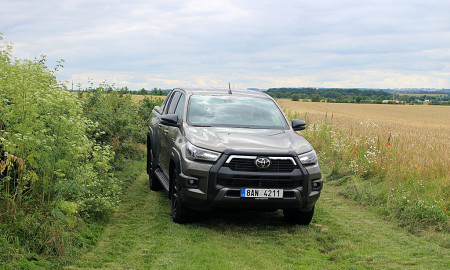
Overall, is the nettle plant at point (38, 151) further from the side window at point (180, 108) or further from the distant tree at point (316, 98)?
the distant tree at point (316, 98)

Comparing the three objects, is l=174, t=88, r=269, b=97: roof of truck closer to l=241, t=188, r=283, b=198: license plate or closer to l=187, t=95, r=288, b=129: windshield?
l=187, t=95, r=288, b=129: windshield

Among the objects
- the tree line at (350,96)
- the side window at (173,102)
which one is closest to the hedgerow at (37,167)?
the side window at (173,102)

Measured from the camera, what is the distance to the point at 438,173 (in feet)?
27.3

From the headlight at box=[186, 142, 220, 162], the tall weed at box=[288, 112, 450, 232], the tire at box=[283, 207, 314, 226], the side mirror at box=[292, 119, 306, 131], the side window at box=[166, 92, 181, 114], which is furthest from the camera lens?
the side window at box=[166, 92, 181, 114]

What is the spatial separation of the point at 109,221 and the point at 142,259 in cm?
176

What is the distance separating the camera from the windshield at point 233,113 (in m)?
7.41

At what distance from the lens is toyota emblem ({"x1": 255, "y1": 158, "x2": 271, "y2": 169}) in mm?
A: 6125

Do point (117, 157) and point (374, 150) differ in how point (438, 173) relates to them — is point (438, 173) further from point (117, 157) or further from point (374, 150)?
point (117, 157)

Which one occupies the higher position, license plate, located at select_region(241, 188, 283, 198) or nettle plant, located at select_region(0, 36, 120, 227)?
nettle plant, located at select_region(0, 36, 120, 227)

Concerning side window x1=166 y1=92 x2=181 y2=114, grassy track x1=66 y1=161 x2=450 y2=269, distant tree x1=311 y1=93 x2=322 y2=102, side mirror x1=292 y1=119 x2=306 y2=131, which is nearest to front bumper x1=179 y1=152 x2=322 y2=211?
grassy track x1=66 y1=161 x2=450 y2=269

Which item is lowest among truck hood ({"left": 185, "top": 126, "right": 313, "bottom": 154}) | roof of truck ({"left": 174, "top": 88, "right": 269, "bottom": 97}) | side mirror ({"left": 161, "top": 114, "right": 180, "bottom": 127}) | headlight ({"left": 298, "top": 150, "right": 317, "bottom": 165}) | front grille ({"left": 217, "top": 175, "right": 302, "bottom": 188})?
front grille ({"left": 217, "top": 175, "right": 302, "bottom": 188})

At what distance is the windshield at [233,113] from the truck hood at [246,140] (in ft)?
1.01

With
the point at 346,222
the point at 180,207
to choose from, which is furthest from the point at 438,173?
the point at 180,207

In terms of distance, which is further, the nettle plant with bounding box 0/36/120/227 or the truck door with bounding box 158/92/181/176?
the truck door with bounding box 158/92/181/176
